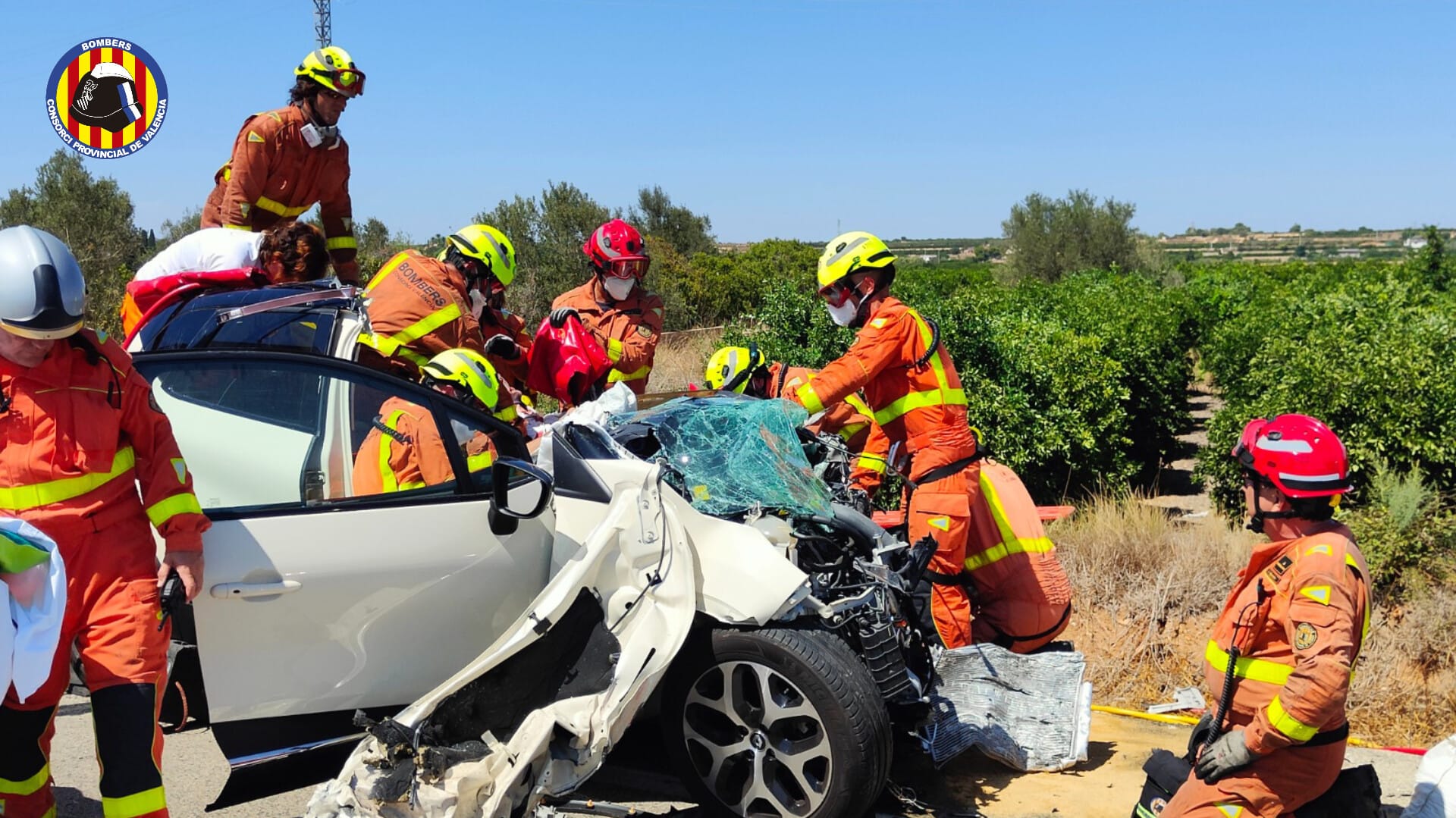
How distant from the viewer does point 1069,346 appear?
12.4 meters

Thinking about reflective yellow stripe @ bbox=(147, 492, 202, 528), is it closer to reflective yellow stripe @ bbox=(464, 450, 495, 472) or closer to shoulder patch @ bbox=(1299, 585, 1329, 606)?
reflective yellow stripe @ bbox=(464, 450, 495, 472)

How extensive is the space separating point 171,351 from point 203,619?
3.16ft

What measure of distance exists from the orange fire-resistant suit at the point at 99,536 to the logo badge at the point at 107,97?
5.69m

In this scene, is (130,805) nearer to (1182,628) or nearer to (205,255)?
(205,255)

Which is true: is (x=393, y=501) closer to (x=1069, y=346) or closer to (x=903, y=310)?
(x=903, y=310)

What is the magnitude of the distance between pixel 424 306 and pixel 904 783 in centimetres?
315

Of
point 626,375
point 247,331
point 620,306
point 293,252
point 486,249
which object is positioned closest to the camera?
point 247,331

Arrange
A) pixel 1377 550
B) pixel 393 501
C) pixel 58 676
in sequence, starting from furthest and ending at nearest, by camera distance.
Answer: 1. pixel 1377 550
2. pixel 393 501
3. pixel 58 676

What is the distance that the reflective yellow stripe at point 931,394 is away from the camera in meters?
5.63

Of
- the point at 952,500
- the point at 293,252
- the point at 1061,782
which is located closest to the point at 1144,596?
the point at 952,500

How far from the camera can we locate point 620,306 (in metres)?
6.98

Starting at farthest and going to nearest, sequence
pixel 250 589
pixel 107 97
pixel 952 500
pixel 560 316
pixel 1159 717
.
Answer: pixel 107 97 → pixel 560 316 → pixel 1159 717 → pixel 952 500 → pixel 250 589

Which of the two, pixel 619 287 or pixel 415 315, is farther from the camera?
pixel 619 287

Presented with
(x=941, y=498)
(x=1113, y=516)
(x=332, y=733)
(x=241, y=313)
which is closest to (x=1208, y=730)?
(x=941, y=498)
